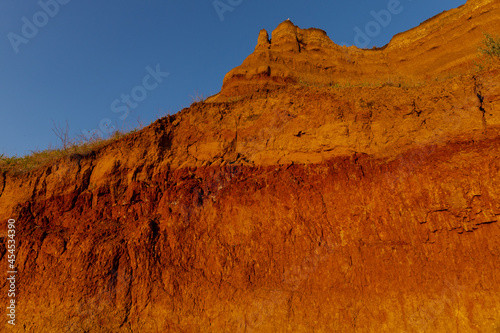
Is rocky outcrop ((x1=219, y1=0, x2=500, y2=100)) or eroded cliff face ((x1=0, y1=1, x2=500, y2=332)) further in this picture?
rocky outcrop ((x1=219, y1=0, x2=500, y2=100))

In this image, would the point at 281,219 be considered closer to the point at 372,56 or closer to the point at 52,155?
the point at 52,155

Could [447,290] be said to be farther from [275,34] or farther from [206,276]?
[275,34]

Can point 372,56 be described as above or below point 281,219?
above

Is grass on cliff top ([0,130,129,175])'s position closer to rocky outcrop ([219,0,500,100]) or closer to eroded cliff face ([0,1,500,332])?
eroded cliff face ([0,1,500,332])

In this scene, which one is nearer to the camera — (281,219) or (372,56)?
(281,219)

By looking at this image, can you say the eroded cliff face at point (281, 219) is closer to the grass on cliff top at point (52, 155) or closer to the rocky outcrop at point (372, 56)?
the grass on cliff top at point (52, 155)

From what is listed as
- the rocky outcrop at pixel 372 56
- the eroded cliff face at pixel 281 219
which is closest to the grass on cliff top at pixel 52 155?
the eroded cliff face at pixel 281 219

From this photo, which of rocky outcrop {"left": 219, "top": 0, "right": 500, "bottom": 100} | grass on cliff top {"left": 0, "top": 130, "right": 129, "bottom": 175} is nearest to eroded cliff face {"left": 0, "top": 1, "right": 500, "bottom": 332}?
grass on cliff top {"left": 0, "top": 130, "right": 129, "bottom": 175}

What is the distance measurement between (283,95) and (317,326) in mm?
6171

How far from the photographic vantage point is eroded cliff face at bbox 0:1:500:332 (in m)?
6.41

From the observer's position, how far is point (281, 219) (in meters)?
7.66

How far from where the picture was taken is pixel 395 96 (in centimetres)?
832

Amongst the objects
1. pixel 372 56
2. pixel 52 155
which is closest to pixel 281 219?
pixel 52 155

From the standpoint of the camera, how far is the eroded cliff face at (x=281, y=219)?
6.41m
